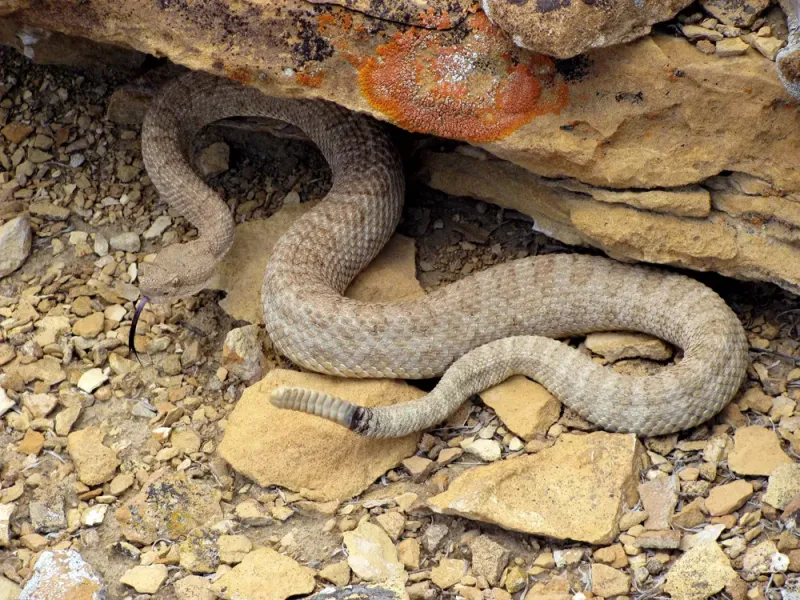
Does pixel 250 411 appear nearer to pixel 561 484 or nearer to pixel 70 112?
pixel 561 484

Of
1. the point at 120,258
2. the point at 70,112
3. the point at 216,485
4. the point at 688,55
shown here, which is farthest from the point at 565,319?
the point at 70,112

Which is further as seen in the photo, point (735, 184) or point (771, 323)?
point (771, 323)

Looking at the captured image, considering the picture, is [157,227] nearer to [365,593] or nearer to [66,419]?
[66,419]

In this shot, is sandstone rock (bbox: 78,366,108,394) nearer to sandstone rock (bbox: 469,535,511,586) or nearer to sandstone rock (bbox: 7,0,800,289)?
sandstone rock (bbox: 7,0,800,289)

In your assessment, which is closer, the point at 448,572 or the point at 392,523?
the point at 448,572

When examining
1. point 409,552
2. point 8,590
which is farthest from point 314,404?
point 8,590

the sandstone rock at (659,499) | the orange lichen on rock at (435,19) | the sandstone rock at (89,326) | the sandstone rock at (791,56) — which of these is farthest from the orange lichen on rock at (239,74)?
the sandstone rock at (659,499)

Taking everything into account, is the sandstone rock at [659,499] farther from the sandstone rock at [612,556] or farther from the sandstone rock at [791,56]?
the sandstone rock at [791,56]
